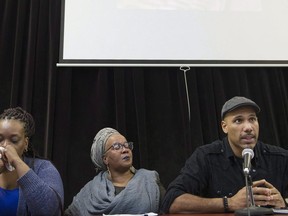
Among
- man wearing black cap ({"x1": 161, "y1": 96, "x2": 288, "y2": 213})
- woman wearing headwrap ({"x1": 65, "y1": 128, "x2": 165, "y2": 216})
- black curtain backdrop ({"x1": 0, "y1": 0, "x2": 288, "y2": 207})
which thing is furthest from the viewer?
black curtain backdrop ({"x1": 0, "y1": 0, "x2": 288, "y2": 207})

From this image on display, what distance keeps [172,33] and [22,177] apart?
1.59 meters

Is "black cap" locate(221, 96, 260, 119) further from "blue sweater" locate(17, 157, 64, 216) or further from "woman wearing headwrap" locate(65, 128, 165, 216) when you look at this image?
"blue sweater" locate(17, 157, 64, 216)

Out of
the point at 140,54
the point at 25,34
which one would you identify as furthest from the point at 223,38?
the point at 25,34

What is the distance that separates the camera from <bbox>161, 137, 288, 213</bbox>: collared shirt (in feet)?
6.06

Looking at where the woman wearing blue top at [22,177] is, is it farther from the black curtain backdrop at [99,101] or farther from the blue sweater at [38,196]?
the black curtain backdrop at [99,101]

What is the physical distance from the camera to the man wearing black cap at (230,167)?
1.83m

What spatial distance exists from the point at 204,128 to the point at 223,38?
2.32 feet

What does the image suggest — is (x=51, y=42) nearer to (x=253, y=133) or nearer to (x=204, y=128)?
(x=204, y=128)

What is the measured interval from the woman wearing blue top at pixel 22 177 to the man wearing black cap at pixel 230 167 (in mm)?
568

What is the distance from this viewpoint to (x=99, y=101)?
2.66 meters

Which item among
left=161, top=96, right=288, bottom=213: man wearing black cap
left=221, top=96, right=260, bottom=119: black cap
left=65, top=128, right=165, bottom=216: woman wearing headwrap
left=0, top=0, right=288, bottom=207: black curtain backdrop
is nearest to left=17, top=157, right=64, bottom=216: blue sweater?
left=65, top=128, right=165, bottom=216: woman wearing headwrap

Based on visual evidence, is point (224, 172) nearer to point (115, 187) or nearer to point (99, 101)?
point (115, 187)

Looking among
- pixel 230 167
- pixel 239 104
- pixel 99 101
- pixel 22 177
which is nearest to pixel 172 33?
pixel 99 101

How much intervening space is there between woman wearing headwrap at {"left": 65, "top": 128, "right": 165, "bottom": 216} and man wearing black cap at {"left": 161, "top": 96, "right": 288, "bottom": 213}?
10.4 inches
